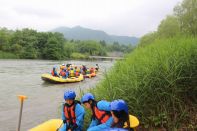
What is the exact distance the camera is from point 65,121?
4.95 m

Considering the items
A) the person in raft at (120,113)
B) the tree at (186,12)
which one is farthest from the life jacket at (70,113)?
the tree at (186,12)

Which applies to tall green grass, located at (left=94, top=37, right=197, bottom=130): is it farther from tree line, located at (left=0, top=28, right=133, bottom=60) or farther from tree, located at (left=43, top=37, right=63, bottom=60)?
tree, located at (left=43, top=37, right=63, bottom=60)

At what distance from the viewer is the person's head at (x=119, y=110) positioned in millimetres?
3211

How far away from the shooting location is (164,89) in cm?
473

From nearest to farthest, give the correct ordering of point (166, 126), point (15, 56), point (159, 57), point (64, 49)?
1. point (166, 126)
2. point (159, 57)
3. point (15, 56)
4. point (64, 49)

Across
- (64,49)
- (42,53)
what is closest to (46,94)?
(42,53)

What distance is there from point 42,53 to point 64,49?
6.00 m

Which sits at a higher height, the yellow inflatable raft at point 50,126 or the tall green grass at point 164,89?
the tall green grass at point 164,89

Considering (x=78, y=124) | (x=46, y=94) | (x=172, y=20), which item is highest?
(x=172, y=20)

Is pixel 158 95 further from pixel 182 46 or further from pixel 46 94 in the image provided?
pixel 46 94

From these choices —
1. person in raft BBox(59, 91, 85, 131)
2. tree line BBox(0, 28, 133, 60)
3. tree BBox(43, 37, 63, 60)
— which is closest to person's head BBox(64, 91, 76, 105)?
person in raft BBox(59, 91, 85, 131)

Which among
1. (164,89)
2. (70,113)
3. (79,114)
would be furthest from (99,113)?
(164,89)

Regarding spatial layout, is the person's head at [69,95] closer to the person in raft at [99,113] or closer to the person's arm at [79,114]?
the person's arm at [79,114]

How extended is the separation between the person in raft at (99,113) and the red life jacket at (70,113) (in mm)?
509
